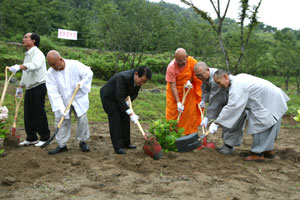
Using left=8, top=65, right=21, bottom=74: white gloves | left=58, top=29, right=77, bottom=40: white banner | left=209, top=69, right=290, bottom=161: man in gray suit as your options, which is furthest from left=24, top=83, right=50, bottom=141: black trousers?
left=58, top=29, right=77, bottom=40: white banner

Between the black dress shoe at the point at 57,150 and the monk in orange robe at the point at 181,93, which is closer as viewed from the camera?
the black dress shoe at the point at 57,150

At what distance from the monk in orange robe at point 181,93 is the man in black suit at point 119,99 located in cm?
87

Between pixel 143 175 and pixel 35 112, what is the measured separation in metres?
2.14

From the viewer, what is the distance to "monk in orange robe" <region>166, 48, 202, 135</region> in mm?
5109

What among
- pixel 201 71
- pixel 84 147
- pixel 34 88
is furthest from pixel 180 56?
pixel 34 88

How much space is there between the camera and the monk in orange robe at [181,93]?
511 centimetres

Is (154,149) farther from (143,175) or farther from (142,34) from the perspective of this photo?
(142,34)

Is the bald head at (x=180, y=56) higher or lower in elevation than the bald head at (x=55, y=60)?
higher

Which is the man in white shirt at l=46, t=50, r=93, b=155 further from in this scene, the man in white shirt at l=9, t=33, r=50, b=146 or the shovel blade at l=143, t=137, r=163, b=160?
the shovel blade at l=143, t=137, r=163, b=160

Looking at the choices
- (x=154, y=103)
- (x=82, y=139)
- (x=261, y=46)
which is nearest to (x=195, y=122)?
(x=82, y=139)

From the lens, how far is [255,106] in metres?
4.17

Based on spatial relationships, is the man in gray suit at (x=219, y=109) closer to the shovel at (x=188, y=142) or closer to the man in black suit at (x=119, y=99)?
the shovel at (x=188, y=142)

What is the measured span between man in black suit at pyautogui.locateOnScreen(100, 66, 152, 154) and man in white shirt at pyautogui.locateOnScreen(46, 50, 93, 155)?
12.7 inches

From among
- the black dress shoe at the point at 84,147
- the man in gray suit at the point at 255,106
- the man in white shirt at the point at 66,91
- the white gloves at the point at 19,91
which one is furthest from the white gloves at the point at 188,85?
→ the white gloves at the point at 19,91
